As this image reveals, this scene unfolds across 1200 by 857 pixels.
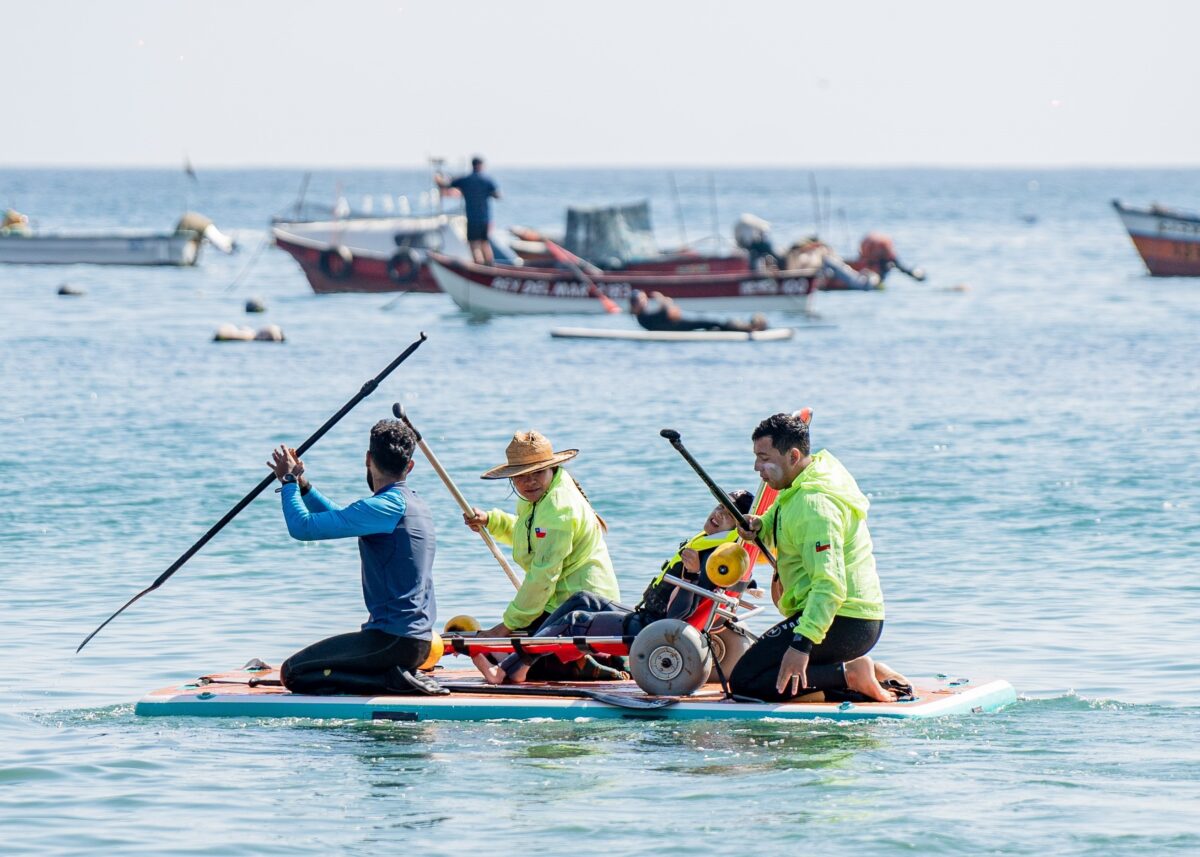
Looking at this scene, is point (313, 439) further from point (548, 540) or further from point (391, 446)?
point (548, 540)

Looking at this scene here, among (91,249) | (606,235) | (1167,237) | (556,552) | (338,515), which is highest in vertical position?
(91,249)

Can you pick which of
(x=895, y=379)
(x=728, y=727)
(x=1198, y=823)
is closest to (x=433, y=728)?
(x=728, y=727)

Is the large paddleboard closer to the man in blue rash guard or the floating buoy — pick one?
the floating buoy

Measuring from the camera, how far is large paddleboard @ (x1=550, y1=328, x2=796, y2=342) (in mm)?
33906

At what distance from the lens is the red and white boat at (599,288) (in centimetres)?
3916

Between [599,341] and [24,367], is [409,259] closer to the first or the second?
[599,341]

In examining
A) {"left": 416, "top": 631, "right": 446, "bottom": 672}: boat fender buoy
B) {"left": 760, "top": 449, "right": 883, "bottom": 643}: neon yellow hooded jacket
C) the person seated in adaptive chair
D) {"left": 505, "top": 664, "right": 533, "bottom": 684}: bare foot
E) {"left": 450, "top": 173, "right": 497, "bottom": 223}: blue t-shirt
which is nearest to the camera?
{"left": 760, "top": 449, "right": 883, "bottom": 643}: neon yellow hooded jacket

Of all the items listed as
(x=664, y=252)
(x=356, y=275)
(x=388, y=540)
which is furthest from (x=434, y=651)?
(x=356, y=275)

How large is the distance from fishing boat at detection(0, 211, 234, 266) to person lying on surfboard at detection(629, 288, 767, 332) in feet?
81.3

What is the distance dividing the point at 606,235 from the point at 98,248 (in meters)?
17.8

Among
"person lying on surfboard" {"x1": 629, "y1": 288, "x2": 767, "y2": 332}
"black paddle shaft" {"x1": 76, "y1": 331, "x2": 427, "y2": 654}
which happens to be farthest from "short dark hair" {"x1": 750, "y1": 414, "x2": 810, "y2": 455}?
"person lying on surfboard" {"x1": 629, "y1": 288, "x2": 767, "y2": 332}

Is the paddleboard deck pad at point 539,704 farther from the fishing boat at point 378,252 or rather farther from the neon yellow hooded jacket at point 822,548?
the fishing boat at point 378,252

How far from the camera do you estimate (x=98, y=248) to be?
56.7 meters

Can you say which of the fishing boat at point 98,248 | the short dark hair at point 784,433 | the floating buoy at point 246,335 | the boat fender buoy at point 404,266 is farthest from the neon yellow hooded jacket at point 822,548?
the fishing boat at point 98,248
